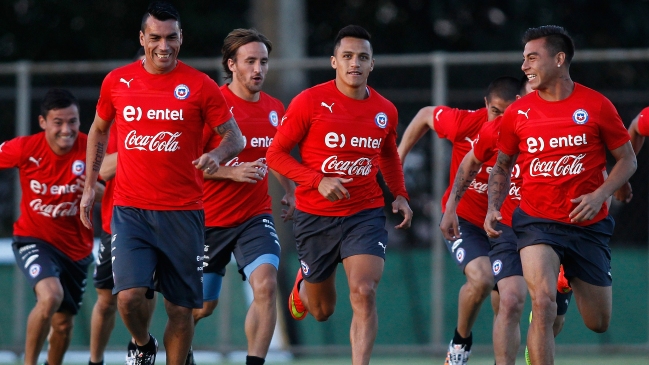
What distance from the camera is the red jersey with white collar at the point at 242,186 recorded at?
8.01 m

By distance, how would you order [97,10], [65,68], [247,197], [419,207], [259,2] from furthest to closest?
[97,10] < [259,2] < [419,207] < [65,68] < [247,197]

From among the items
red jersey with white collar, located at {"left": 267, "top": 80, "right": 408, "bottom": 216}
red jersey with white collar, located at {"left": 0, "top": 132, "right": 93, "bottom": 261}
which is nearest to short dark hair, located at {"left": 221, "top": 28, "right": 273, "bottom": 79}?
red jersey with white collar, located at {"left": 267, "top": 80, "right": 408, "bottom": 216}

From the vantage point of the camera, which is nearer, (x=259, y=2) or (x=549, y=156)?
(x=549, y=156)

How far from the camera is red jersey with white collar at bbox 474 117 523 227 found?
25.1ft

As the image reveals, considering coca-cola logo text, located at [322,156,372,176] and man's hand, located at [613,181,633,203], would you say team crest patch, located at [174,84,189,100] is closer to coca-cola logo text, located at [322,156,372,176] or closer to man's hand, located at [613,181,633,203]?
coca-cola logo text, located at [322,156,372,176]

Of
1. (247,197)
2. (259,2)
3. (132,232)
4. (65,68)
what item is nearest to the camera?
(132,232)

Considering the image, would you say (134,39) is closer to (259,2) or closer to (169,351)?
(259,2)

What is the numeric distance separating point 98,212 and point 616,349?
562 cm

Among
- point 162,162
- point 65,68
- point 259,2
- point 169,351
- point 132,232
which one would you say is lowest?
point 169,351

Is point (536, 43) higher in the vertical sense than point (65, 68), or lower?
lower

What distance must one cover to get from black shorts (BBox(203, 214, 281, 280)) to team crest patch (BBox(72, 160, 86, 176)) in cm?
122

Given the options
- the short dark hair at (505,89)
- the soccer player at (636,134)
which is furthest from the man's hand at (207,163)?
the soccer player at (636,134)

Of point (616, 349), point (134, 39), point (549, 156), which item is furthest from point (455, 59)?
point (134, 39)

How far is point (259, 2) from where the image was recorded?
13789mm
